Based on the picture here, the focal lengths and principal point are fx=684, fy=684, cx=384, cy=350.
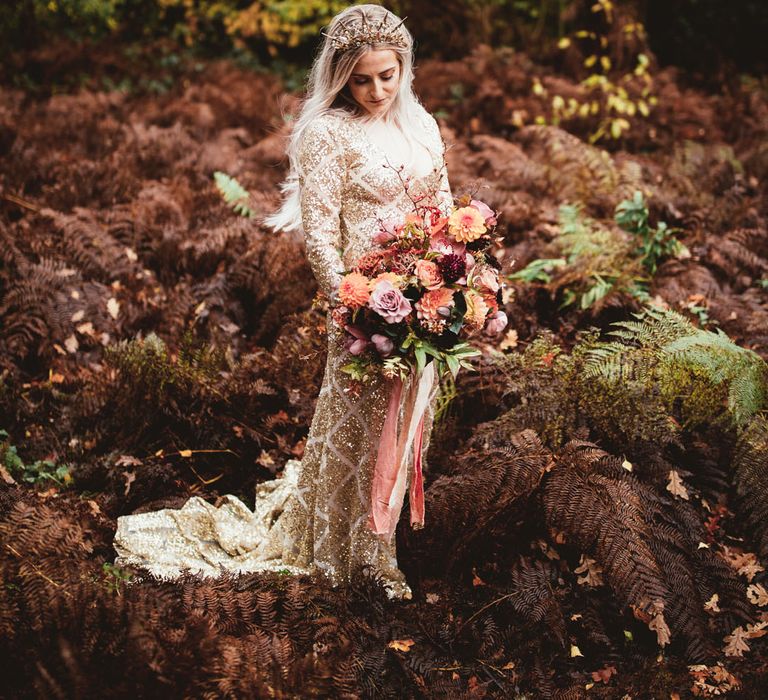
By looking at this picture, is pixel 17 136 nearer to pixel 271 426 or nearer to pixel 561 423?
pixel 271 426

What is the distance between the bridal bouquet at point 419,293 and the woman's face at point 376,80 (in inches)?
22.3

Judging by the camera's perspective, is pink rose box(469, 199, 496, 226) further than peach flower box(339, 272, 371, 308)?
Yes

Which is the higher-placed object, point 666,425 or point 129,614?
point 666,425

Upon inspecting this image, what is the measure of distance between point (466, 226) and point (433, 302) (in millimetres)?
304

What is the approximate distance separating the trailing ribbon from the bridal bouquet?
259 millimetres

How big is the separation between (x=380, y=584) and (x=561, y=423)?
49.4 inches

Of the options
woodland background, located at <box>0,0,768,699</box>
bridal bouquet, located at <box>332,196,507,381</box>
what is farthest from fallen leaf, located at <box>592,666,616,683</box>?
bridal bouquet, located at <box>332,196,507,381</box>

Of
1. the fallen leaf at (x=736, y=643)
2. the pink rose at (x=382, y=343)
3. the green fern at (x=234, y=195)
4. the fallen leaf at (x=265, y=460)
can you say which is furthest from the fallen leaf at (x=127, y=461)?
the fallen leaf at (x=736, y=643)

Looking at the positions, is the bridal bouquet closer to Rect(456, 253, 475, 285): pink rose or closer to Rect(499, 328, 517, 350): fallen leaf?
Rect(456, 253, 475, 285): pink rose

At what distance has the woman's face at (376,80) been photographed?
9.03 feet

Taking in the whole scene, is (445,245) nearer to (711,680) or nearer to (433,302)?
(433,302)

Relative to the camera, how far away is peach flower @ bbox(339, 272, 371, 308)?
2.44 meters

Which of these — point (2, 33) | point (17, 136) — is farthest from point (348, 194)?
point (2, 33)

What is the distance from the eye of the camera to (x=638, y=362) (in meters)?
3.57
